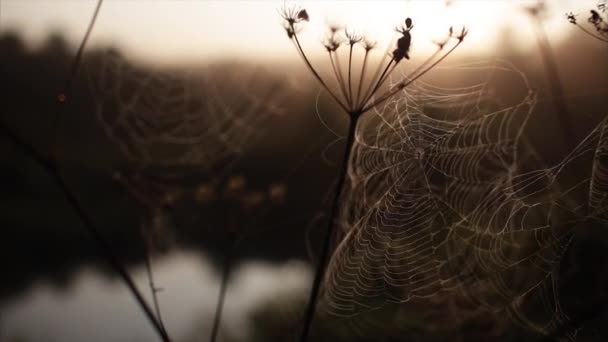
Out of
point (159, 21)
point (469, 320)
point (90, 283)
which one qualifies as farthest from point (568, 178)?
point (90, 283)

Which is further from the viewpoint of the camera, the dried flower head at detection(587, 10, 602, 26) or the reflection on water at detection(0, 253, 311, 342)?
the reflection on water at detection(0, 253, 311, 342)

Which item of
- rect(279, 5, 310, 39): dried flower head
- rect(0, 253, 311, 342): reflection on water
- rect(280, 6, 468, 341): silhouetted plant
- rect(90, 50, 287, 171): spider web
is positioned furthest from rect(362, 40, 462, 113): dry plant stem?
rect(0, 253, 311, 342): reflection on water

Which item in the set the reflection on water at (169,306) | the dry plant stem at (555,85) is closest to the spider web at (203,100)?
the reflection on water at (169,306)

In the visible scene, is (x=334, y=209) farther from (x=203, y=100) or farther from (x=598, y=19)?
(x=203, y=100)

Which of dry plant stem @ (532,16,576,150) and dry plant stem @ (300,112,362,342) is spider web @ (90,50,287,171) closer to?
dry plant stem @ (532,16,576,150)

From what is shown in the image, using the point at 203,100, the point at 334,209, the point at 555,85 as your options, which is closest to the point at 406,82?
the point at 334,209

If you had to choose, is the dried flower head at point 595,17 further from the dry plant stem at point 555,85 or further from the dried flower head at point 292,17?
the dried flower head at point 292,17
